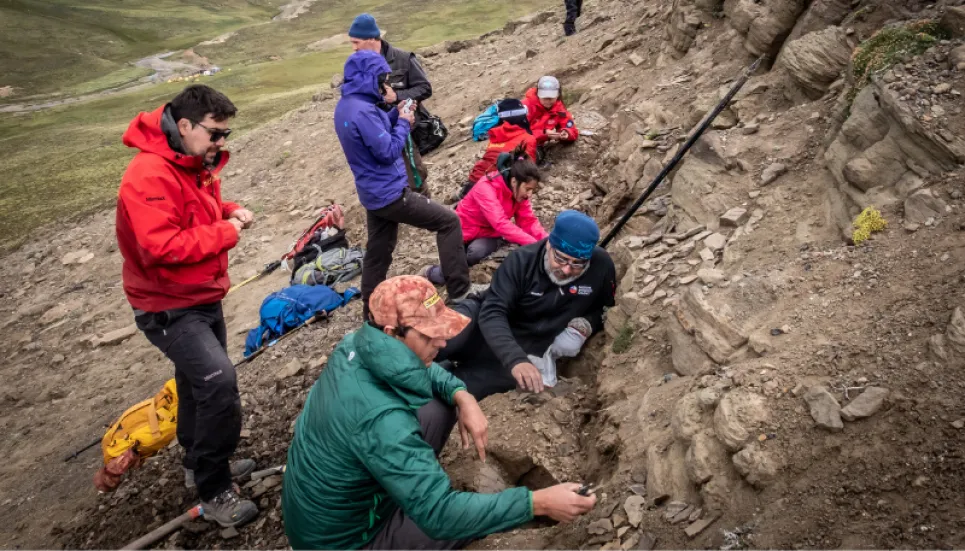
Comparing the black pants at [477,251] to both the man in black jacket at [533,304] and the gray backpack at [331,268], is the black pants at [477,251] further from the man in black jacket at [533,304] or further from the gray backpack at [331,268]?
the gray backpack at [331,268]

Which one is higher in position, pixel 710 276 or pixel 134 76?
pixel 710 276

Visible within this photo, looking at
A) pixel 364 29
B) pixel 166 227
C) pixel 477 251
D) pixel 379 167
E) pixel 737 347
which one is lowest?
pixel 477 251

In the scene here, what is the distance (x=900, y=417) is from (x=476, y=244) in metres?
5.63

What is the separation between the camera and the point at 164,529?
5.41 metres

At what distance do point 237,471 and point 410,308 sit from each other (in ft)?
11.9

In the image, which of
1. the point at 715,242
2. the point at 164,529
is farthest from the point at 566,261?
the point at 164,529

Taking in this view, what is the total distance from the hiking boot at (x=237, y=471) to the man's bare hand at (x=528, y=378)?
113 inches

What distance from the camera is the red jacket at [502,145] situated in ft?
32.7

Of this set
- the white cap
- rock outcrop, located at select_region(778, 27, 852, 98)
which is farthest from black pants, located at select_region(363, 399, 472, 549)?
the white cap

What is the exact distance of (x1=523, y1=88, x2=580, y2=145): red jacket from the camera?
1030 centimetres

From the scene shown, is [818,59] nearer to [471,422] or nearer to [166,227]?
[471,422]

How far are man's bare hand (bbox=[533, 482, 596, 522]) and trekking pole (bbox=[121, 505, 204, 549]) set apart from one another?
3.58 meters

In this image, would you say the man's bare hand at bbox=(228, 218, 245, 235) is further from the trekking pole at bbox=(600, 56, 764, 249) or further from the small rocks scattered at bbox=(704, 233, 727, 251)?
the small rocks scattered at bbox=(704, 233, 727, 251)

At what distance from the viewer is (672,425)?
14.3ft
